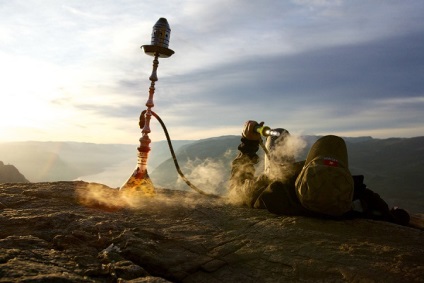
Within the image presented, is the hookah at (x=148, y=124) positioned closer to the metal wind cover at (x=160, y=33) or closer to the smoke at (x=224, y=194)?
the metal wind cover at (x=160, y=33)

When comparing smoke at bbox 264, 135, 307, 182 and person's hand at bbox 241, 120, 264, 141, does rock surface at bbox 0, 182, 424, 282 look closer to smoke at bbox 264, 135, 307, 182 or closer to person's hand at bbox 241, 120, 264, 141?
smoke at bbox 264, 135, 307, 182

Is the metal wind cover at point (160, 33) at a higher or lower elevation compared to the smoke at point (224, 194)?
higher

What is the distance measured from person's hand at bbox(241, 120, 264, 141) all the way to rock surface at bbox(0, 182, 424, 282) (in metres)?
1.53

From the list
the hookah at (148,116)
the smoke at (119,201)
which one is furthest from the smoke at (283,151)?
the hookah at (148,116)

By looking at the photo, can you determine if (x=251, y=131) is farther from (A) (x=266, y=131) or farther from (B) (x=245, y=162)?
(B) (x=245, y=162)

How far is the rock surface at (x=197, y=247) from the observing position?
102 inches

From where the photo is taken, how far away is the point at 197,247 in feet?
11.0

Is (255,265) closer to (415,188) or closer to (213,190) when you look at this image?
(213,190)

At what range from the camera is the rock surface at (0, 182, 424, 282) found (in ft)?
8.52

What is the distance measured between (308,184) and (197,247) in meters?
1.56

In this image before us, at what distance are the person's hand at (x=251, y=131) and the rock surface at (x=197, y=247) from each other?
1529 mm

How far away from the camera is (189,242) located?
3486 millimetres

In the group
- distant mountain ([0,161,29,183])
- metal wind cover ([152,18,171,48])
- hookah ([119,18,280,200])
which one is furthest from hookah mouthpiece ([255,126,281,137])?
distant mountain ([0,161,29,183])

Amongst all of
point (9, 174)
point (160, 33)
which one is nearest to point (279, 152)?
point (160, 33)
